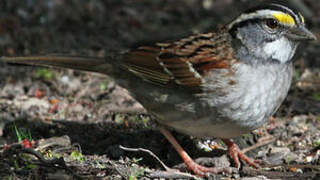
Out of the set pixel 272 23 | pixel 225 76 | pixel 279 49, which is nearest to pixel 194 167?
pixel 225 76

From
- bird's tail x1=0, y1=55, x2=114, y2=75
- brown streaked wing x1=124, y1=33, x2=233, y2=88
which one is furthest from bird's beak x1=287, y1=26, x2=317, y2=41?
bird's tail x1=0, y1=55, x2=114, y2=75

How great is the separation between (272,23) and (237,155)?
48.5 inches

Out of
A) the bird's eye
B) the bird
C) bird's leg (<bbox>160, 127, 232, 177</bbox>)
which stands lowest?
bird's leg (<bbox>160, 127, 232, 177</bbox>)

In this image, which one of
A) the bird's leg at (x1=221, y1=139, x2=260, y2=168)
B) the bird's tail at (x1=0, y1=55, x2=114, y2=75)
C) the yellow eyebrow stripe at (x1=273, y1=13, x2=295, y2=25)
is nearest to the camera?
the yellow eyebrow stripe at (x1=273, y1=13, x2=295, y2=25)

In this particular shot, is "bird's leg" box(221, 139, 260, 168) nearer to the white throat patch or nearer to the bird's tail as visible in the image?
the white throat patch

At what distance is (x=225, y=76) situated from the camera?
13.9 feet

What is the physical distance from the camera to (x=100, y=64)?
498 centimetres

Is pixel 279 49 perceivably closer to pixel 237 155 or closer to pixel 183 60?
pixel 183 60

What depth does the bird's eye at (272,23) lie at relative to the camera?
13.8 feet

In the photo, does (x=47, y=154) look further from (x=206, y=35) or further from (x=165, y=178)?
(x=206, y=35)

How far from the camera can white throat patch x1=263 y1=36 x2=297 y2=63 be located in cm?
424

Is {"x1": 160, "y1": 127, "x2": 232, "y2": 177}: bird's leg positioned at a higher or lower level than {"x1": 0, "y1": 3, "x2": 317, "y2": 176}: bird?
lower

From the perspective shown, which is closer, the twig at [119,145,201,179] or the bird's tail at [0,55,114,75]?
the twig at [119,145,201,179]

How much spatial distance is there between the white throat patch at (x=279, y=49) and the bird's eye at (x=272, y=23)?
0.37 ft
